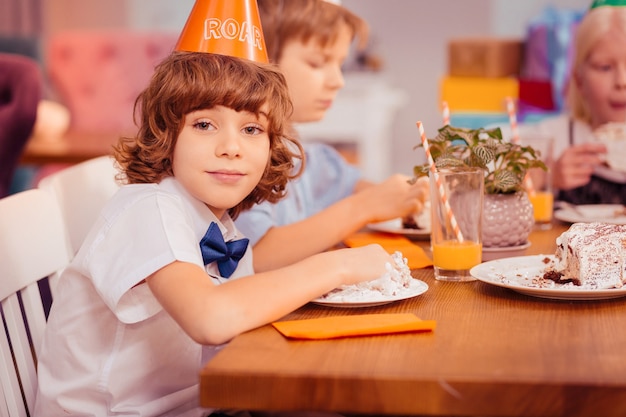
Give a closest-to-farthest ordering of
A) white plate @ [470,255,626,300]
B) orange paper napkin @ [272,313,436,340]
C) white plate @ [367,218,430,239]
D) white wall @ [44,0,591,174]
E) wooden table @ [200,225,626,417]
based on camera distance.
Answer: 1. wooden table @ [200,225,626,417]
2. orange paper napkin @ [272,313,436,340]
3. white plate @ [470,255,626,300]
4. white plate @ [367,218,430,239]
5. white wall @ [44,0,591,174]

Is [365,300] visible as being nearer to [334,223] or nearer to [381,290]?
[381,290]

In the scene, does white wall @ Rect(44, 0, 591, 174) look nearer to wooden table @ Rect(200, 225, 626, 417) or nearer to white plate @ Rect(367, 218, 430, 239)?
white plate @ Rect(367, 218, 430, 239)

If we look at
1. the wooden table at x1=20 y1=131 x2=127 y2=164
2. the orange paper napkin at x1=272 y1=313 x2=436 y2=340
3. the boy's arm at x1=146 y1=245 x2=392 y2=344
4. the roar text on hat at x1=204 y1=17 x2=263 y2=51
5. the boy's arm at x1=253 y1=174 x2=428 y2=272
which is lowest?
the wooden table at x1=20 y1=131 x2=127 y2=164

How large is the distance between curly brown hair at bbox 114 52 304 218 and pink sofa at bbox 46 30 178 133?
409 centimetres

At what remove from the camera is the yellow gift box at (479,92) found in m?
3.64

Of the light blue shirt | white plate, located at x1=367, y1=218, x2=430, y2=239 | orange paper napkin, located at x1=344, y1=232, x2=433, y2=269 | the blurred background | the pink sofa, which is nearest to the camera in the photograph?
orange paper napkin, located at x1=344, y1=232, x2=433, y2=269

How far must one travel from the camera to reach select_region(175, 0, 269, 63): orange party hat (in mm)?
1344

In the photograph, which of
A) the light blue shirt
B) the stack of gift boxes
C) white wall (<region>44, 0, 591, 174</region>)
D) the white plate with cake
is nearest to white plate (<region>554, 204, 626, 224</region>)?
the light blue shirt

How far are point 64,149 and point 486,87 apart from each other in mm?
1810

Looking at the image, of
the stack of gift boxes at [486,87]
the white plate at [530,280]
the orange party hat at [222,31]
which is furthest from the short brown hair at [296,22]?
the stack of gift boxes at [486,87]

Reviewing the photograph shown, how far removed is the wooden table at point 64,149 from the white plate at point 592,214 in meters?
2.00

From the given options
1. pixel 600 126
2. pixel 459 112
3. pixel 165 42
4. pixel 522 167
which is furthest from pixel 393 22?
pixel 522 167

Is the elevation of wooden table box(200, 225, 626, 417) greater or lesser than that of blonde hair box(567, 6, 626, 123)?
lesser

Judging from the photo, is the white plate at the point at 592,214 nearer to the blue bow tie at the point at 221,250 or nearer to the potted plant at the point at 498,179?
the potted plant at the point at 498,179
